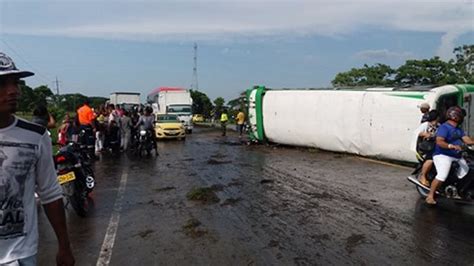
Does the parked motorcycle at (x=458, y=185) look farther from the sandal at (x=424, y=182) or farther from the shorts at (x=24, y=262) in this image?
the shorts at (x=24, y=262)

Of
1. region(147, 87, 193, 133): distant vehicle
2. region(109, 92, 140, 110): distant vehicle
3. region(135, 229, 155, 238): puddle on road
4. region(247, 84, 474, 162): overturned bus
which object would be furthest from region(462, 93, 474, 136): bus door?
region(109, 92, 140, 110): distant vehicle

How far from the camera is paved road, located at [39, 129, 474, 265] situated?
554 cm

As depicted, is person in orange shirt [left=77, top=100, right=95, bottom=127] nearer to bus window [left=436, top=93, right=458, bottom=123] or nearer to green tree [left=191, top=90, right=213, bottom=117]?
bus window [left=436, top=93, right=458, bottom=123]

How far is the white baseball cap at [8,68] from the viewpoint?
2.52 meters

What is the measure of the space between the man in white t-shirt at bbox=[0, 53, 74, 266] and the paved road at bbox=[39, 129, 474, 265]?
2.85 m

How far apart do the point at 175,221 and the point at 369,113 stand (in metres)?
10.4

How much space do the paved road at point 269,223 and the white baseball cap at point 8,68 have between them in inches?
129

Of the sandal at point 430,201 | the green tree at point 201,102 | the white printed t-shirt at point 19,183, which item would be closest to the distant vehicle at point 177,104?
the sandal at point 430,201

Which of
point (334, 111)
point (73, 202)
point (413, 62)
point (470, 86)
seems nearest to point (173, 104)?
point (334, 111)

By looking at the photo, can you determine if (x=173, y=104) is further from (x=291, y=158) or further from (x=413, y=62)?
(x=413, y=62)

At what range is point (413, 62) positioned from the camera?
55.3 meters

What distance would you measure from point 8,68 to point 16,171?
1.84 ft

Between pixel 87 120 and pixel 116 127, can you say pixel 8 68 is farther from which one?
pixel 116 127

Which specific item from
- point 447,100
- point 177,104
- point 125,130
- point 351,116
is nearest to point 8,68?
point 447,100
